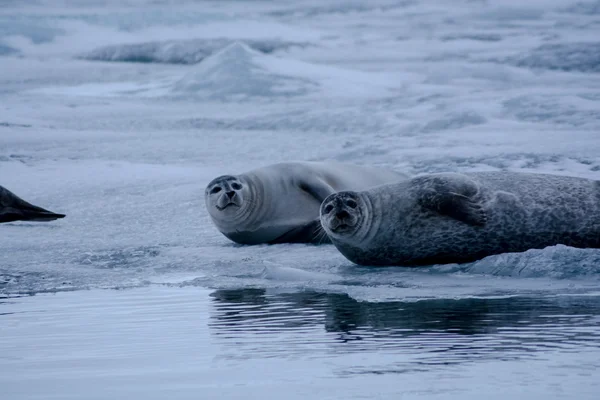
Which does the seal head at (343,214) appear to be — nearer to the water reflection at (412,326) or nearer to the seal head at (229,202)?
the water reflection at (412,326)

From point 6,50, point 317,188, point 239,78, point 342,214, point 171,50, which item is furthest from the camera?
point 6,50

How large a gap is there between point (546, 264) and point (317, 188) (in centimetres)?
231

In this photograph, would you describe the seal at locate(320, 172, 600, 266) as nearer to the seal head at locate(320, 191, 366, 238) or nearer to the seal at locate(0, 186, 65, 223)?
the seal head at locate(320, 191, 366, 238)

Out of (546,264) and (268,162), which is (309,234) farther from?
(268,162)

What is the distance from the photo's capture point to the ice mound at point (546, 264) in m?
4.87

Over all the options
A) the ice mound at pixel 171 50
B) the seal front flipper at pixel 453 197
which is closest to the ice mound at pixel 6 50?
the ice mound at pixel 171 50

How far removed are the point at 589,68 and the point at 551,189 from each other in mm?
10480

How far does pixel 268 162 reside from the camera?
986 centimetres

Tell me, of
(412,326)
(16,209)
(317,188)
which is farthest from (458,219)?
(16,209)

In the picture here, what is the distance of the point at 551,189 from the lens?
579cm

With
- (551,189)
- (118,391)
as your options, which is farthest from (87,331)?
(551,189)

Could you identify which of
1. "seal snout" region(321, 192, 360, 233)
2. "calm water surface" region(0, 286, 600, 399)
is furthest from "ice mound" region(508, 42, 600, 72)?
"calm water surface" region(0, 286, 600, 399)

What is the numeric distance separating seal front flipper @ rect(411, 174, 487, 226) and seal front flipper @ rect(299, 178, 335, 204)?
1330 millimetres

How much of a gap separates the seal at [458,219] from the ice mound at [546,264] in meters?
0.35
